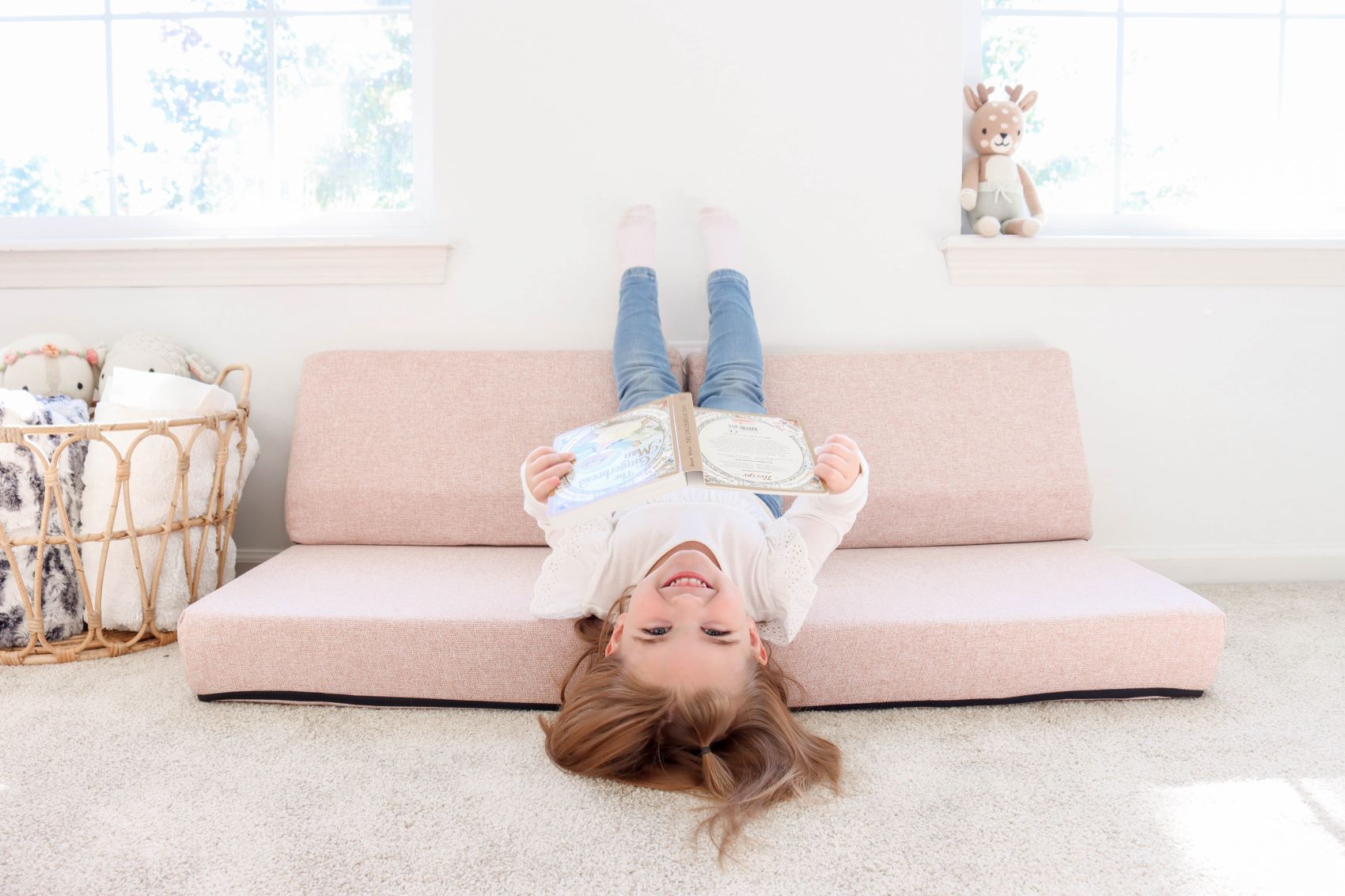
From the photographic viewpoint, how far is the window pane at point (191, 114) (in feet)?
7.38

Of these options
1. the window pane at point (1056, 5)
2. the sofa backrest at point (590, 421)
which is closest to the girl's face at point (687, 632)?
the sofa backrest at point (590, 421)

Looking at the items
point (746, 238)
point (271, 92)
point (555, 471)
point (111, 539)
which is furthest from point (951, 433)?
point (271, 92)

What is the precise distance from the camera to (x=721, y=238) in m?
2.05

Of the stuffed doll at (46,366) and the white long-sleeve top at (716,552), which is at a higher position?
the stuffed doll at (46,366)

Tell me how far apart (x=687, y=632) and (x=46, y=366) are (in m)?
1.66

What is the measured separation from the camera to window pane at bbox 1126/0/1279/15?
2312mm

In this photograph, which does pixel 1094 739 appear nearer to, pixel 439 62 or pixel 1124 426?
pixel 1124 426

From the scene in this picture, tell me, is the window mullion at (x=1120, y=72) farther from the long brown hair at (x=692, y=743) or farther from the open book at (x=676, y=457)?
the long brown hair at (x=692, y=743)

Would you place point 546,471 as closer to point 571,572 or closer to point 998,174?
point 571,572

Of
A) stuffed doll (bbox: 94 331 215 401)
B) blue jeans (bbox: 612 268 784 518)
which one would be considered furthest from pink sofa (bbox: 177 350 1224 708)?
stuffed doll (bbox: 94 331 215 401)

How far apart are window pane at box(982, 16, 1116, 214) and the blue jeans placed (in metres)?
0.95

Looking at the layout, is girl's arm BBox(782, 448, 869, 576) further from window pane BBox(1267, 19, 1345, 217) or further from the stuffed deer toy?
window pane BBox(1267, 19, 1345, 217)

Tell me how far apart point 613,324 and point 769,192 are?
19.9 inches

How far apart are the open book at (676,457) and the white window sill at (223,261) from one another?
975 millimetres
